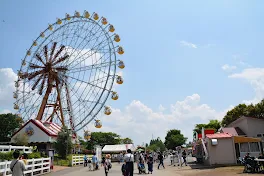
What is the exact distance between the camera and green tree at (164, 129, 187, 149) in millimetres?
98938

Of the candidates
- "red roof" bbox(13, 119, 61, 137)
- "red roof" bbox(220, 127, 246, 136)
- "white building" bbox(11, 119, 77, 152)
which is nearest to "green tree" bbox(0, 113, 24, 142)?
"white building" bbox(11, 119, 77, 152)

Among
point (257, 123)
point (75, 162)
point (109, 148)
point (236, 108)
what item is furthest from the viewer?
point (236, 108)

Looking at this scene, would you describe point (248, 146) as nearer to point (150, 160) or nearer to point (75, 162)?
point (150, 160)

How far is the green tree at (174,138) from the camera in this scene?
98938 mm

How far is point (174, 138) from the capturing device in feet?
327

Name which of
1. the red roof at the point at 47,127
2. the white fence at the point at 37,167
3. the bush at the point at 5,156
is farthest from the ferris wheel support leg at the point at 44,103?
the bush at the point at 5,156

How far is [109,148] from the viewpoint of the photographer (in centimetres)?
5403

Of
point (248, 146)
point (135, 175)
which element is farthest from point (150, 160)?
point (248, 146)

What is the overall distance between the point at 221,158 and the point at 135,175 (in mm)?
9263

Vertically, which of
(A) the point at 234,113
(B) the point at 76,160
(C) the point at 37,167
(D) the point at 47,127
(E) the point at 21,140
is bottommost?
(B) the point at 76,160

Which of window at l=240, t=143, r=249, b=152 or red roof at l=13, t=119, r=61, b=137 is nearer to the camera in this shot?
window at l=240, t=143, r=249, b=152

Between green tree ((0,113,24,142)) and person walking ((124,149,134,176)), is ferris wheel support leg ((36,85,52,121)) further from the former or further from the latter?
green tree ((0,113,24,142))

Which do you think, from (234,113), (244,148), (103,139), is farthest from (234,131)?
(103,139)

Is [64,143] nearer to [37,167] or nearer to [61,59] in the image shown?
[61,59]
